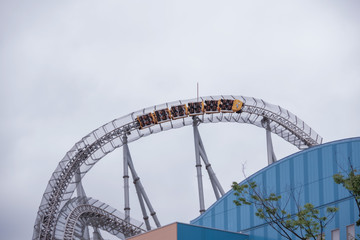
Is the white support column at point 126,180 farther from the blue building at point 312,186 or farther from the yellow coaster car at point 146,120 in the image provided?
the blue building at point 312,186

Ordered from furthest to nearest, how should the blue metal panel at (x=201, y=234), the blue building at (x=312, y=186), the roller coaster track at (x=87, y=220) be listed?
1. the roller coaster track at (x=87, y=220)
2. the blue metal panel at (x=201, y=234)
3. the blue building at (x=312, y=186)

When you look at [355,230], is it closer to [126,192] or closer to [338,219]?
[338,219]

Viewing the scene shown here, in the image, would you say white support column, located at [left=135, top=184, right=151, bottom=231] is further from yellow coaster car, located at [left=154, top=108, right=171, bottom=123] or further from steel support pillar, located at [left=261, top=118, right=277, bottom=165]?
steel support pillar, located at [left=261, top=118, right=277, bottom=165]

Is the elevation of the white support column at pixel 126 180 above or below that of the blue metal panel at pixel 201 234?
above

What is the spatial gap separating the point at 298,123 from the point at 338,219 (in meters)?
23.6

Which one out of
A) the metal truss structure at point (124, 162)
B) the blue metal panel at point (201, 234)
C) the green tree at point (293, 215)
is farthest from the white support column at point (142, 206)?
the blue metal panel at point (201, 234)

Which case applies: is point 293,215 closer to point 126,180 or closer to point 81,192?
point 126,180

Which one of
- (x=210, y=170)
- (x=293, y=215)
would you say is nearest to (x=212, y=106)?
(x=210, y=170)

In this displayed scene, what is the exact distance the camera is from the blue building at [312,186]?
1002 inches

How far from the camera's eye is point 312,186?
2684 cm

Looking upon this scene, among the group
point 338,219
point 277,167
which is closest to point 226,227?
point 277,167

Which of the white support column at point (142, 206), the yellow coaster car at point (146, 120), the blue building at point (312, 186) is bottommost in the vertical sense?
the blue building at point (312, 186)

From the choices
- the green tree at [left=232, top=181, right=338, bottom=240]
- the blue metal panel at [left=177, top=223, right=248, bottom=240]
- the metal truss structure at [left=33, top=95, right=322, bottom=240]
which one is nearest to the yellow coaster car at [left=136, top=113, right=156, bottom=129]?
the metal truss structure at [left=33, top=95, right=322, bottom=240]

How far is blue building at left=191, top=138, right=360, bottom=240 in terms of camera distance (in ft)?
83.5
